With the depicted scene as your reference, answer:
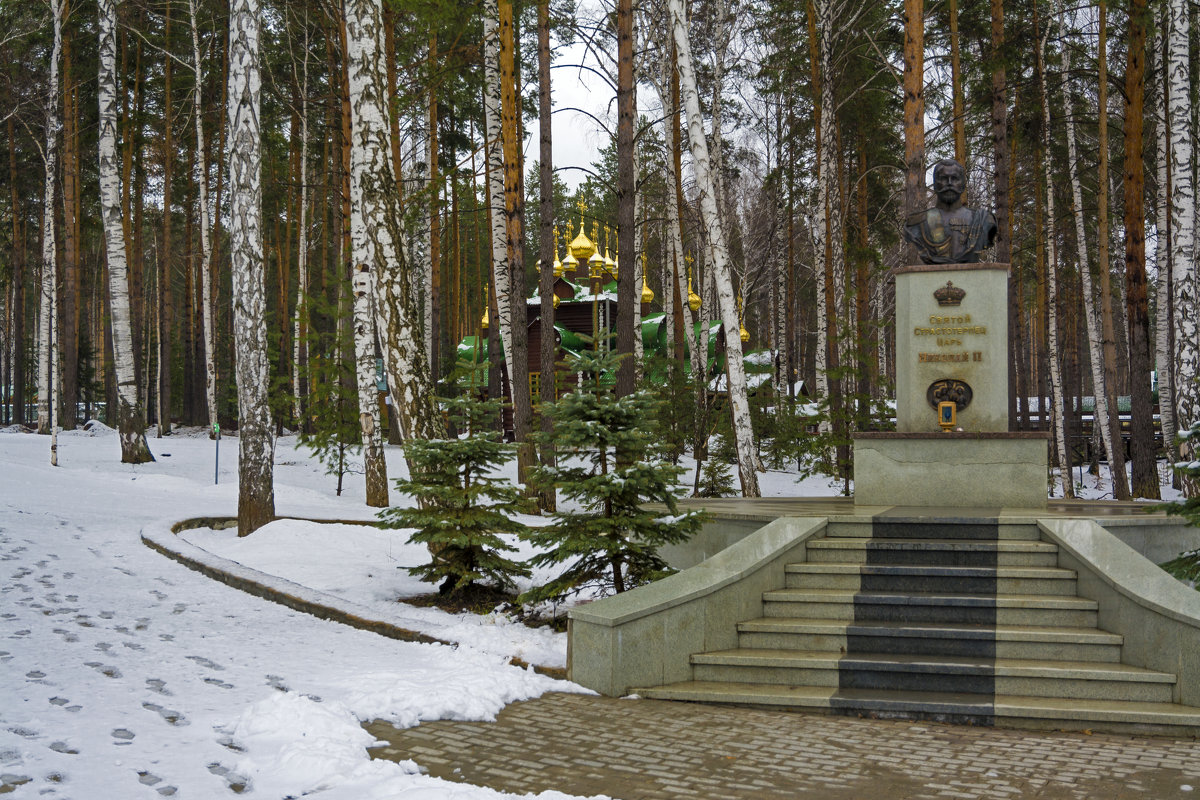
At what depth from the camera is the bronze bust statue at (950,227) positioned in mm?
10398

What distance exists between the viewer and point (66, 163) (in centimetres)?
2372

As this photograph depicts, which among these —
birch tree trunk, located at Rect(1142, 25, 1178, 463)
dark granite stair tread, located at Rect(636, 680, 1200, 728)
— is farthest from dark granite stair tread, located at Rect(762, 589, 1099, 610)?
birch tree trunk, located at Rect(1142, 25, 1178, 463)

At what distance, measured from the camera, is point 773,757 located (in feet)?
16.9

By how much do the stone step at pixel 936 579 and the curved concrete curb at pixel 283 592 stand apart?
7.25 feet

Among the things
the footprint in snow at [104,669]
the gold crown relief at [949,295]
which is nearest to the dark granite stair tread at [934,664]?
the footprint in snow at [104,669]

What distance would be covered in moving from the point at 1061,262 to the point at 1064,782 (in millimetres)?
37177

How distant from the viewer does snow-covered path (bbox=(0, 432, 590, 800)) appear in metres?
4.44

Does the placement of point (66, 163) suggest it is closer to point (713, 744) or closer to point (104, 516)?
point (104, 516)

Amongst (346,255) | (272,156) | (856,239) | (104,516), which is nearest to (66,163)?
(346,255)

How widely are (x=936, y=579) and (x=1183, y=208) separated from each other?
996cm

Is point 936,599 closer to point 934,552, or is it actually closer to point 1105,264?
point 934,552

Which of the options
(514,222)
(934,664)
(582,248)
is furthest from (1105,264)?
(934,664)

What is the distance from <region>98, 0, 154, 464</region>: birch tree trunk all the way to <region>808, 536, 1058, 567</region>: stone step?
16.5 meters

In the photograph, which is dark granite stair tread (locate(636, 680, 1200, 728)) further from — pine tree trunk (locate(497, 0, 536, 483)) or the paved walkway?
pine tree trunk (locate(497, 0, 536, 483))
